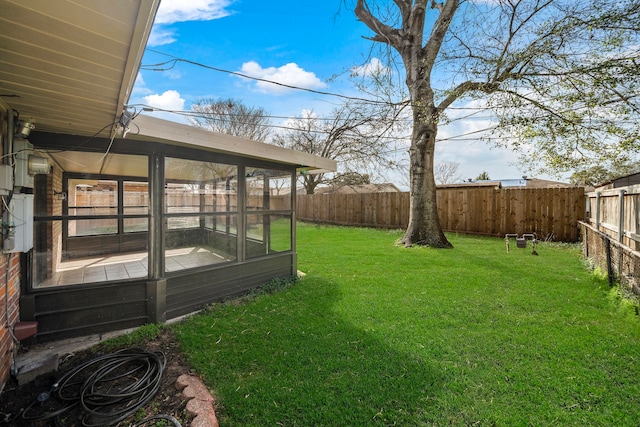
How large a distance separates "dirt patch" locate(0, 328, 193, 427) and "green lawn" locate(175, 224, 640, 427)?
24cm

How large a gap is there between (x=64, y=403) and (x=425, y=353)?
9.31 ft

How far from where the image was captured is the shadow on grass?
Answer: 198cm

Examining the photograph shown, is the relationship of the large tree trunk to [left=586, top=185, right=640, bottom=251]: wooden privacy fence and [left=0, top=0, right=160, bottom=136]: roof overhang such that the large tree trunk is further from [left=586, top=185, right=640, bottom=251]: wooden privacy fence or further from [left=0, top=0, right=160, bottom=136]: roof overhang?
[left=0, top=0, right=160, bottom=136]: roof overhang

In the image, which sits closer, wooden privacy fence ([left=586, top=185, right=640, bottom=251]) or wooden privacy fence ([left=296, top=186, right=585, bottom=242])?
wooden privacy fence ([left=586, top=185, right=640, bottom=251])

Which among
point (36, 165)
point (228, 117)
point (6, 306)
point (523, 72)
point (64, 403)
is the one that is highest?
point (228, 117)

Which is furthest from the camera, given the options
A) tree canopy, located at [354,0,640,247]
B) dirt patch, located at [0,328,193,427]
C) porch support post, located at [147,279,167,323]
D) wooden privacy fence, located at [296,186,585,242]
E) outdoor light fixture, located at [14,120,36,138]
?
wooden privacy fence, located at [296,186,585,242]

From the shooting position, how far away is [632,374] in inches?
92.0

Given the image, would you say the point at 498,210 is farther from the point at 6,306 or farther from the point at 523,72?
the point at 6,306

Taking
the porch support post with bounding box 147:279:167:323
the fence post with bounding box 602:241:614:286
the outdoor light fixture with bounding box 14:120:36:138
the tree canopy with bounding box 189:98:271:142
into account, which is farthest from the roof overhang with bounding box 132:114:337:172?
the tree canopy with bounding box 189:98:271:142

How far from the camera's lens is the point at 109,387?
7.52ft

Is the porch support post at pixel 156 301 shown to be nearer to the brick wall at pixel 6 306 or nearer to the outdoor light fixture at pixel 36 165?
the brick wall at pixel 6 306

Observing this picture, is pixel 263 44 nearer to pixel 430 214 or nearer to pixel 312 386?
pixel 430 214

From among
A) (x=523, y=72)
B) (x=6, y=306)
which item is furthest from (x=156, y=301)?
(x=523, y=72)

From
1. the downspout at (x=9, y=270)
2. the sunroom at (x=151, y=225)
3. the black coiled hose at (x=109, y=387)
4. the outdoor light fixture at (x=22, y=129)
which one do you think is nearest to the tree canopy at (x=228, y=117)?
the sunroom at (x=151, y=225)
